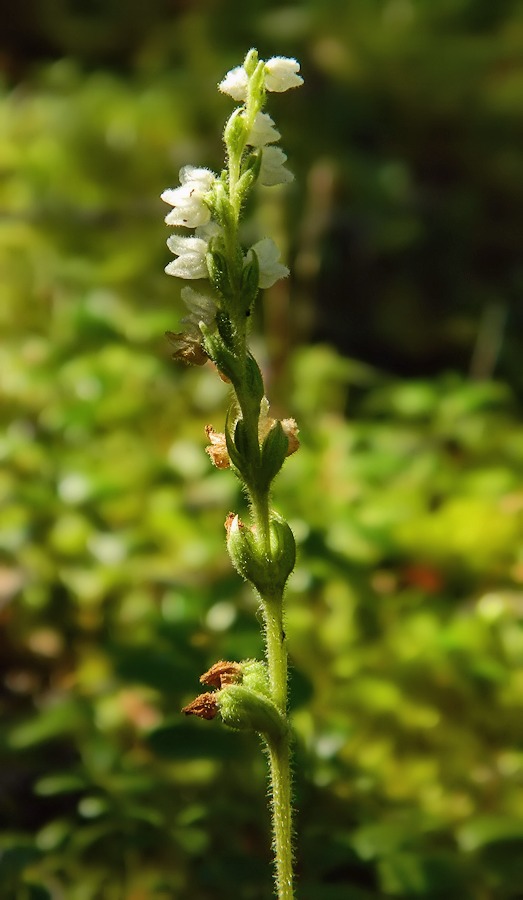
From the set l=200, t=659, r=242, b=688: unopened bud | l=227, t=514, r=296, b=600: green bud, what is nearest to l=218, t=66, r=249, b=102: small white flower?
l=227, t=514, r=296, b=600: green bud

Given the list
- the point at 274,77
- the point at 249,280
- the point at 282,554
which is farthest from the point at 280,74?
the point at 282,554

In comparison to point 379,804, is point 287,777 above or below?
below

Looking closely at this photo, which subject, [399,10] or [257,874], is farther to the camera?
[399,10]

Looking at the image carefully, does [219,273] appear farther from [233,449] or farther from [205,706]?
[205,706]

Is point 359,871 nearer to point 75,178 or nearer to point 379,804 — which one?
point 379,804

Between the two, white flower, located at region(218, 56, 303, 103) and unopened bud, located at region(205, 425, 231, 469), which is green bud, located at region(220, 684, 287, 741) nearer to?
unopened bud, located at region(205, 425, 231, 469)

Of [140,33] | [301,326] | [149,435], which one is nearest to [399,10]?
[140,33]

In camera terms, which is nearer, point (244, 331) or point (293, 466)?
point (244, 331)
